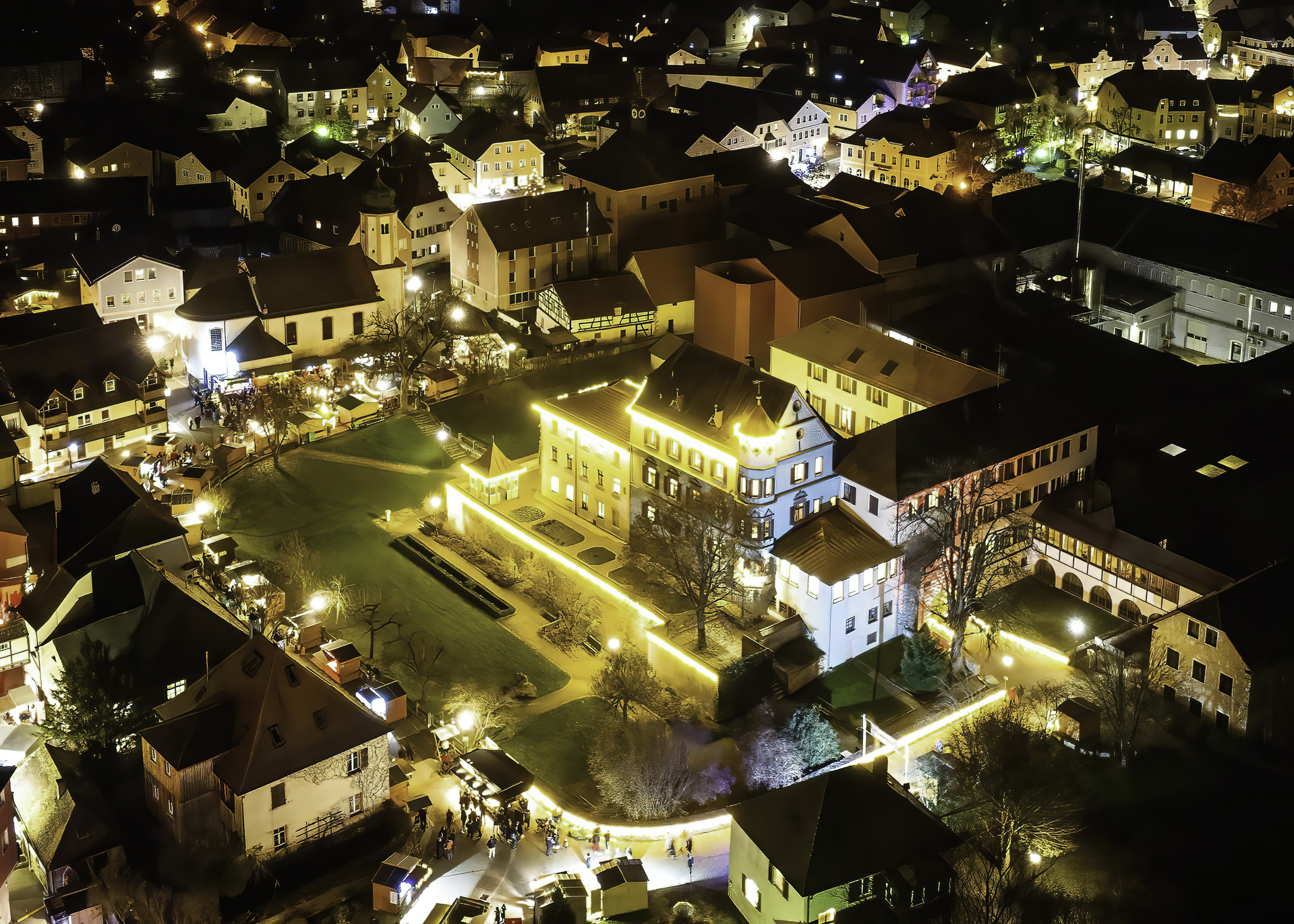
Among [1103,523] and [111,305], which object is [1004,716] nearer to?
[1103,523]

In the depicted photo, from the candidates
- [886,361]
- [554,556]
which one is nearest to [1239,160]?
[886,361]

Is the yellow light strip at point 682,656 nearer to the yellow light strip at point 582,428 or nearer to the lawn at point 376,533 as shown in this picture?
the lawn at point 376,533

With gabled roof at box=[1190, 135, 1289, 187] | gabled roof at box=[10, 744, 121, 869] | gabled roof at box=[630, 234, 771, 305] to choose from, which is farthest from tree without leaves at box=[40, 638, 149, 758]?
gabled roof at box=[1190, 135, 1289, 187]

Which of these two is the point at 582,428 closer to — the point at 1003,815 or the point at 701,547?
the point at 701,547

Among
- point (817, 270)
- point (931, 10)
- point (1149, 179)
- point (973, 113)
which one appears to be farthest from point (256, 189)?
point (931, 10)

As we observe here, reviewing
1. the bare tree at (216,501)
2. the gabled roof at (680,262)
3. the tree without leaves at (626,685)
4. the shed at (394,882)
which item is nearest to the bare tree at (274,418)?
the bare tree at (216,501)

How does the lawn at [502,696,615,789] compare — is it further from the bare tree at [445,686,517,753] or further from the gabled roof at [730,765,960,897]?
the gabled roof at [730,765,960,897]
